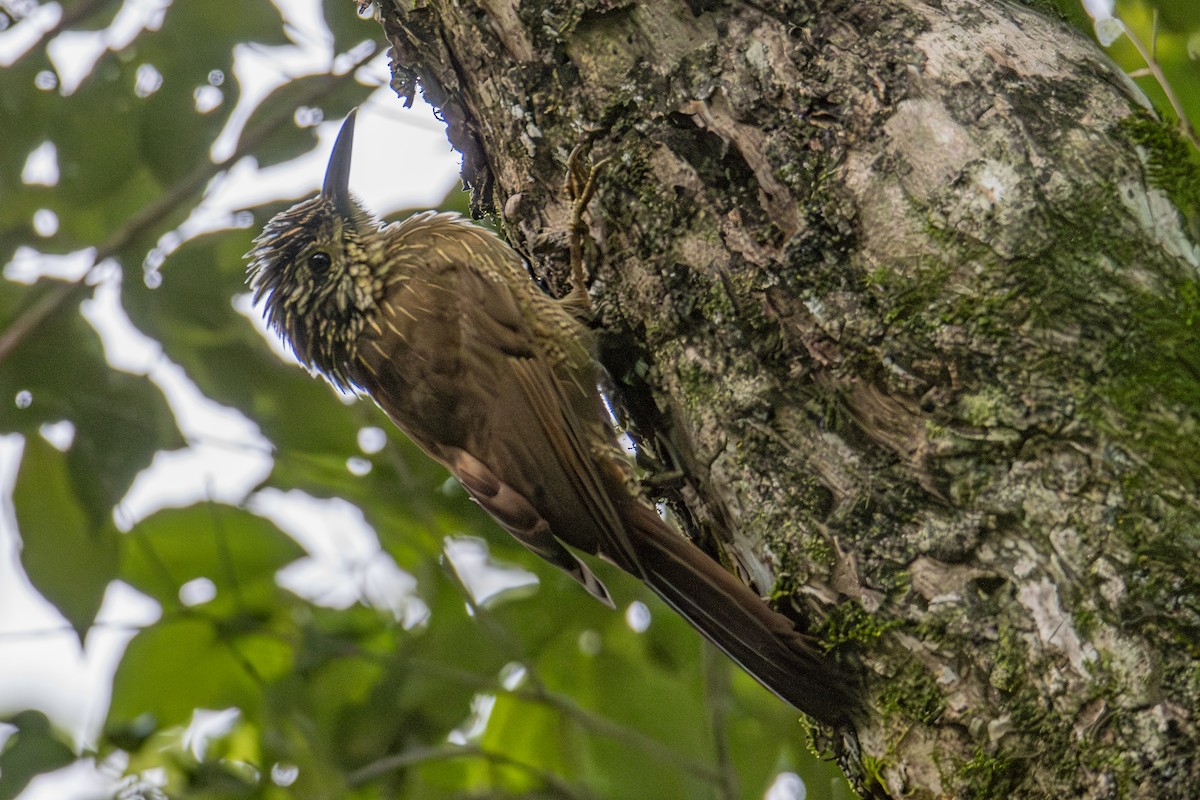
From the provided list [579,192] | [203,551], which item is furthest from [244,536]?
[579,192]

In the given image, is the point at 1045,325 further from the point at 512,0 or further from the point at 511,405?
the point at 511,405

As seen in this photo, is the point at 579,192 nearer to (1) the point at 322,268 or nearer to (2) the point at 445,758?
(1) the point at 322,268

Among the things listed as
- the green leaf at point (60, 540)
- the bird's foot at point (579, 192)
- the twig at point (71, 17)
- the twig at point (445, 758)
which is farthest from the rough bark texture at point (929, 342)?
the twig at point (71, 17)

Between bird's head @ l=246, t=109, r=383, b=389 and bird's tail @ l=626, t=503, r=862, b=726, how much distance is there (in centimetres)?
120

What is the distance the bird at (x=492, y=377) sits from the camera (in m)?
2.27

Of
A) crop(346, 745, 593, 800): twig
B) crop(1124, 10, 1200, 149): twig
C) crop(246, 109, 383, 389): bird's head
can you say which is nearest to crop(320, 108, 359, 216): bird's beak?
crop(246, 109, 383, 389): bird's head

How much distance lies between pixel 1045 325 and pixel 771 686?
2.71 ft

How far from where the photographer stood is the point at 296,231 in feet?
11.0

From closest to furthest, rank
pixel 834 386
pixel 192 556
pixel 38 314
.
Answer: pixel 834 386
pixel 38 314
pixel 192 556

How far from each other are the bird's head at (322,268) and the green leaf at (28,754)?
124 cm

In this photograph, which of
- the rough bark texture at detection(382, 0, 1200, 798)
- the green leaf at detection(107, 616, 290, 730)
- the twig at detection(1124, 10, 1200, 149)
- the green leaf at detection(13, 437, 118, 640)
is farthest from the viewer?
the green leaf at detection(107, 616, 290, 730)

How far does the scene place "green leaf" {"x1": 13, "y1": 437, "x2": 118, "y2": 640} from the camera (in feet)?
8.99

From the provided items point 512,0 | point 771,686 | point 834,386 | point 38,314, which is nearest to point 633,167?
point 512,0

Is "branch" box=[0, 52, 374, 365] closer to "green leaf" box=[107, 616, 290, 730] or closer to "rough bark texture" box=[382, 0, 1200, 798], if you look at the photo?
"green leaf" box=[107, 616, 290, 730]
